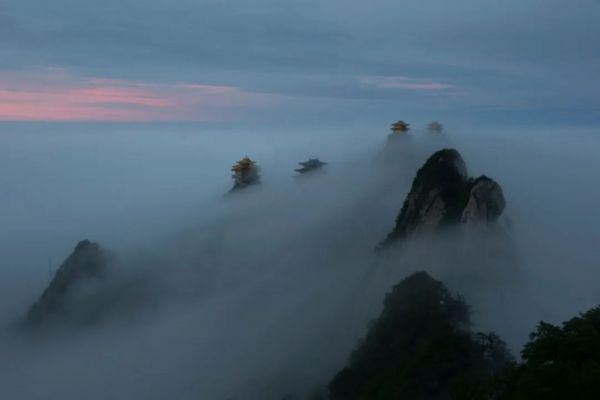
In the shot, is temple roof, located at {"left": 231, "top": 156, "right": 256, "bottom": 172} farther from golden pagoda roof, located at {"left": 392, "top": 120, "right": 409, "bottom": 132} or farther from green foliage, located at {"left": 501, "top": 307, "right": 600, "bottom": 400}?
green foliage, located at {"left": 501, "top": 307, "right": 600, "bottom": 400}

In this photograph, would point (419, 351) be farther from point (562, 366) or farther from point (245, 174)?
point (245, 174)

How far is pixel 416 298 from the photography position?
1259 inches

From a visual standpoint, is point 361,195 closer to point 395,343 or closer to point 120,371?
point 120,371

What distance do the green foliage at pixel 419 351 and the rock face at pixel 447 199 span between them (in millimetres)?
6735

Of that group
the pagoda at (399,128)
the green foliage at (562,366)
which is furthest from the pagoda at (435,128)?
the green foliage at (562,366)

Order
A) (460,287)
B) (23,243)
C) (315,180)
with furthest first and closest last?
(23,243) < (315,180) < (460,287)

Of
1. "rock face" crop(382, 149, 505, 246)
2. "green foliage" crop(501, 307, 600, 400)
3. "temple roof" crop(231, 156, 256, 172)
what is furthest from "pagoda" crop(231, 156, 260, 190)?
"green foliage" crop(501, 307, 600, 400)

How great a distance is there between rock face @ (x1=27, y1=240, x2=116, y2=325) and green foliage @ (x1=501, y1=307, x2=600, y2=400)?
6128cm

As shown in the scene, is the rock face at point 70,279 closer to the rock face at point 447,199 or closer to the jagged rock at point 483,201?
the rock face at point 447,199

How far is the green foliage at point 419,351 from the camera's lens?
79.3 ft

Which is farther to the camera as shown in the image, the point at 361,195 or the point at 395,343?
the point at 361,195

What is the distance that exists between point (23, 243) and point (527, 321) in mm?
190100

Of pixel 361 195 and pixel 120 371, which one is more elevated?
pixel 361 195

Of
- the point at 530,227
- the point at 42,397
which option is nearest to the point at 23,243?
the point at 42,397
